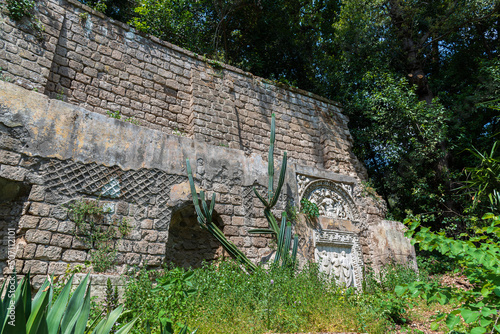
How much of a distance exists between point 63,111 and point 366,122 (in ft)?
24.4

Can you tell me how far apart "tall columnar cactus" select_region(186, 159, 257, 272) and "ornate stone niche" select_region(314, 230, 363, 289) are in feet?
4.58

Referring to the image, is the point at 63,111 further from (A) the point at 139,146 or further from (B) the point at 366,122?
(B) the point at 366,122

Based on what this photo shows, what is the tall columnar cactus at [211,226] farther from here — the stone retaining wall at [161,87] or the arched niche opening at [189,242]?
the stone retaining wall at [161,87]

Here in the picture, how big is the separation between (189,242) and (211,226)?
824 millimetres

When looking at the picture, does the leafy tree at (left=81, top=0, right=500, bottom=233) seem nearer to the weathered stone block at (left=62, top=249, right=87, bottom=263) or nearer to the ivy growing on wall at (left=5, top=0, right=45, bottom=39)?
the ivy growing on wall at (left=5, top=0, right=45, bottom=39)

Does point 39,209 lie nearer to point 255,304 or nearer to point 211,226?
point 211,226

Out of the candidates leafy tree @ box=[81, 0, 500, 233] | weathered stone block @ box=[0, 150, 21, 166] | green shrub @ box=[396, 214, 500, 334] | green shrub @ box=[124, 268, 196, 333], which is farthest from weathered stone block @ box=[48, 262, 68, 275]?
leafy tree @ box=[81, 0, 500, 233]

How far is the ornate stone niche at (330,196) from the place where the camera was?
6184 mm

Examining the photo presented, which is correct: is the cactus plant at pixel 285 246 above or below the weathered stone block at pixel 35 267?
above

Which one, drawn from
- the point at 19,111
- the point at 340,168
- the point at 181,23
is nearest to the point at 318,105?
the point at 340,168

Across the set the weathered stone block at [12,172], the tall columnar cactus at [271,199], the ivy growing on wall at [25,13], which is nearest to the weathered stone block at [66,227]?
the weathered stone block at [12,172]

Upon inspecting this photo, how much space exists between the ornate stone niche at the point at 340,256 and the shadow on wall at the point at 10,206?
4087 millimetres

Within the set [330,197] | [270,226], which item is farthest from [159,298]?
[330,197]

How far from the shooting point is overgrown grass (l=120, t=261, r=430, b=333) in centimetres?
315
